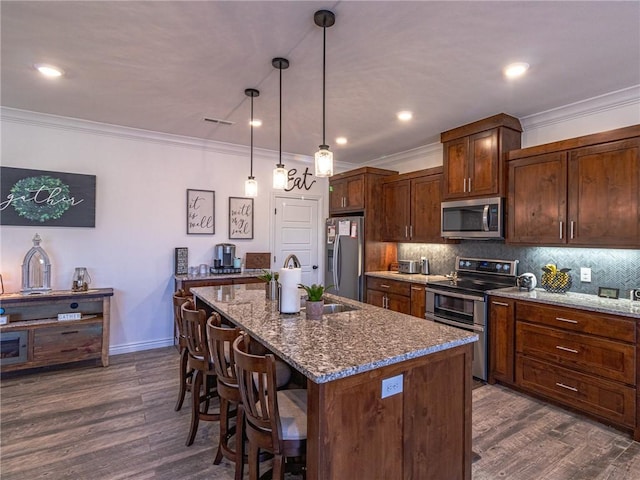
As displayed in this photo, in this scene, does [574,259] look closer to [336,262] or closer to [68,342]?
[336,262]

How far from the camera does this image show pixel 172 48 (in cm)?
232

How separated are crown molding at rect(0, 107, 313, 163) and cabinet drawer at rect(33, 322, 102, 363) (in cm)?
219

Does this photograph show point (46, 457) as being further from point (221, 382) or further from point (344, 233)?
point (344, 233)

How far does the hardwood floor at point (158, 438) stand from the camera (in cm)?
206

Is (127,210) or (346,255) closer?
(127,210)

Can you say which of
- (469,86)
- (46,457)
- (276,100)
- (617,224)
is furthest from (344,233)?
(46,457)

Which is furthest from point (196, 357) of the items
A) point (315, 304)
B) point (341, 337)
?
point (341, 337)

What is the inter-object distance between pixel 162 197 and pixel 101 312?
153 centimetres

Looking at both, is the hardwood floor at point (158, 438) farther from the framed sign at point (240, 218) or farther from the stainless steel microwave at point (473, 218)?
the framed sign at point (240, 218)

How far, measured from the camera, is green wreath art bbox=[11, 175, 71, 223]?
11.7 ft

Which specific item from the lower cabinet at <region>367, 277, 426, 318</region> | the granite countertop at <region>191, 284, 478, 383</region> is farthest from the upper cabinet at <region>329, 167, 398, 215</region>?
the granite countertop at <region>191, 284, 478, 383</region>

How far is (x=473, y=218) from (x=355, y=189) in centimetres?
187

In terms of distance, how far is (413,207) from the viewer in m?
4.59

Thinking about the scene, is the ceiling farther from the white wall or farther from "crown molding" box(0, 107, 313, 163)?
the white wall
